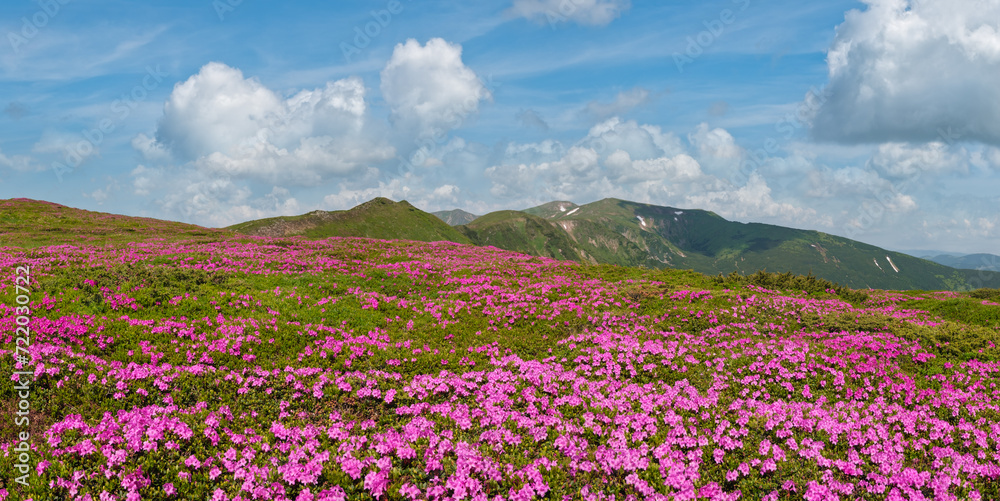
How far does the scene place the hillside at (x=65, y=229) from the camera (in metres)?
45.2

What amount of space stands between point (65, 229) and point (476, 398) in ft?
236

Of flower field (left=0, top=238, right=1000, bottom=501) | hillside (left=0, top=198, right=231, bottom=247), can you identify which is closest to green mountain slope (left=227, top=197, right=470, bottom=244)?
hillside (left=0, top=198, right=231, bottom=247)

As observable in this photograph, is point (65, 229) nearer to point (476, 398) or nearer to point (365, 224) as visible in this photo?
point (476, 398)

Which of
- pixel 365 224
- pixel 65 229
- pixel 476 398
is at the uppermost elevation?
pixel 365 224

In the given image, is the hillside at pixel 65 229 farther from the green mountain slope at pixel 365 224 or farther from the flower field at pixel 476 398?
the green mountain slope at pixel 365 224

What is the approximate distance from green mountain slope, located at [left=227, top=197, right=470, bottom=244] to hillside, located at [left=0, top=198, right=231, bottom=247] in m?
41.8

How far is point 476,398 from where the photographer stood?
1184 centimetres

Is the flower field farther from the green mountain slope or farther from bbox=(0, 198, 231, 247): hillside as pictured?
the green mountain slope

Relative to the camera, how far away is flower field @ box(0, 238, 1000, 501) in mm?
8133

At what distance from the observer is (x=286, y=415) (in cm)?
1038

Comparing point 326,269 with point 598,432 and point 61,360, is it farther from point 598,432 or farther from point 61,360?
point 598,432

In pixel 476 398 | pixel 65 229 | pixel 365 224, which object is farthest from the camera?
pixel 365 224

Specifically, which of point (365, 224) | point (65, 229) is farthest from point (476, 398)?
point (365, 224)

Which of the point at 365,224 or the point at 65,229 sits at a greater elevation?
the point at 365,224
